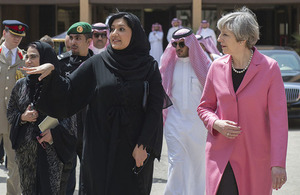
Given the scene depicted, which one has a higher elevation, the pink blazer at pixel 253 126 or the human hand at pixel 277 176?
the pink blazer at pixel 253 126

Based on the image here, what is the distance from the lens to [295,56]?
15320 mm

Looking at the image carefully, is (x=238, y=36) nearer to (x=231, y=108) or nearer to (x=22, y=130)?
(x=231, y=108)

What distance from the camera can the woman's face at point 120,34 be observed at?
14.7ft

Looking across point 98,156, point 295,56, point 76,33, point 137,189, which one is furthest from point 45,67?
point 295,56

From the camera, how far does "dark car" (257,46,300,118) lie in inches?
533

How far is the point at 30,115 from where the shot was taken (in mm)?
5617

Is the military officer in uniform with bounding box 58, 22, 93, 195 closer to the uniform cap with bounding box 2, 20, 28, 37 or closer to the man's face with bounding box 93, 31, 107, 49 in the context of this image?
the uniform cap with bounding box 2, 20, 28, 37

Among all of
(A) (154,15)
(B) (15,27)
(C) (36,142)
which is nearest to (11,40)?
(B) (15,27)

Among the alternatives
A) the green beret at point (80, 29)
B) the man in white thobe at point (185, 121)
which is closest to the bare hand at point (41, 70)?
the green beret at point (80, 29)

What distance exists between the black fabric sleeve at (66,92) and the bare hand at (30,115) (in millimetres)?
1275

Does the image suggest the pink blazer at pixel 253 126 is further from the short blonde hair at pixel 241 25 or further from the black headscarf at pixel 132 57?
the black headscarf at pixel 132 57

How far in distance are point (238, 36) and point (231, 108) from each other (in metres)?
0.52

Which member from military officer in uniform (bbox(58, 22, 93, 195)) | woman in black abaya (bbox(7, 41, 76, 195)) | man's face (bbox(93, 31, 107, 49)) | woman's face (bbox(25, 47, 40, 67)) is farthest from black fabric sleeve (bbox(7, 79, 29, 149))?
man's face (bbox(93, 31, 107, 49))

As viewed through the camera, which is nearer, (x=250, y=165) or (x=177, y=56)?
(x=250, y=165)
